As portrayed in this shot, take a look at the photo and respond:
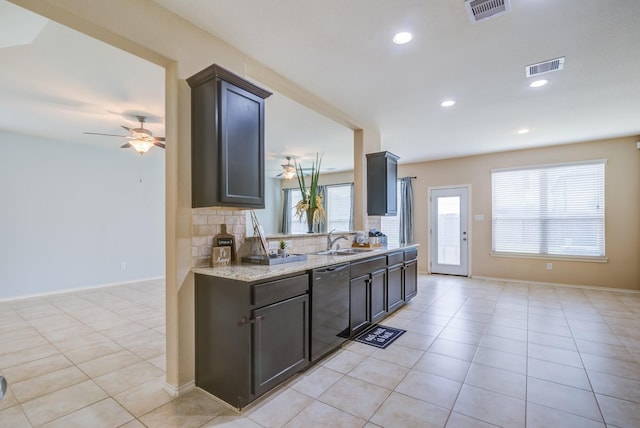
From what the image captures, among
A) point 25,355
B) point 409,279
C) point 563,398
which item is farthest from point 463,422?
point 25,355

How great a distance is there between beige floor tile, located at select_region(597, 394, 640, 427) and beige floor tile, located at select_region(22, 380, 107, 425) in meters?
3.46

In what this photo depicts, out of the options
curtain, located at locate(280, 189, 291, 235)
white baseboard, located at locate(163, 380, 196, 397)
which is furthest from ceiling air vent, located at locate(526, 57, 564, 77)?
curtain, located at locate(280, 189, 291, 235)

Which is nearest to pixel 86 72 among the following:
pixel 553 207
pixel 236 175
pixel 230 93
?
pixel 230 93

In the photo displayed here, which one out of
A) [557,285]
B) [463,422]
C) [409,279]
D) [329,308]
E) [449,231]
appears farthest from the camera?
[449,231]

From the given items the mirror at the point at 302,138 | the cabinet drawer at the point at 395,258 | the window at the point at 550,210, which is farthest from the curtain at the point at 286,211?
the cabinet drawer at the point at 395,258

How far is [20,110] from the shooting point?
156 inches

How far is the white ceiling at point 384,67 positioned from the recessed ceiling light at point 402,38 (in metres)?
0.05

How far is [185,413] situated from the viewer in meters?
1.97

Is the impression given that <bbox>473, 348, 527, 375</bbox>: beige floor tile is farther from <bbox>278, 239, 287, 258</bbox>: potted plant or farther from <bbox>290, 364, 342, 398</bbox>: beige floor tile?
<bbox>278, 239, 287, 258</bbox>: potted plant

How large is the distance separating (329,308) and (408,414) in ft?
3.31

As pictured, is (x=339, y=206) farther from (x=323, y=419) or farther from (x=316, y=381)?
(x=323, y=419)

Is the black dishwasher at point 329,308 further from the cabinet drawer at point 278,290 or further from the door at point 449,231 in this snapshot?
the door at point 449,231

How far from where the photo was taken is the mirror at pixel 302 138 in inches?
164

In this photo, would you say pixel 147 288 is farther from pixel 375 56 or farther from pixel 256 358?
pixel 375 56
